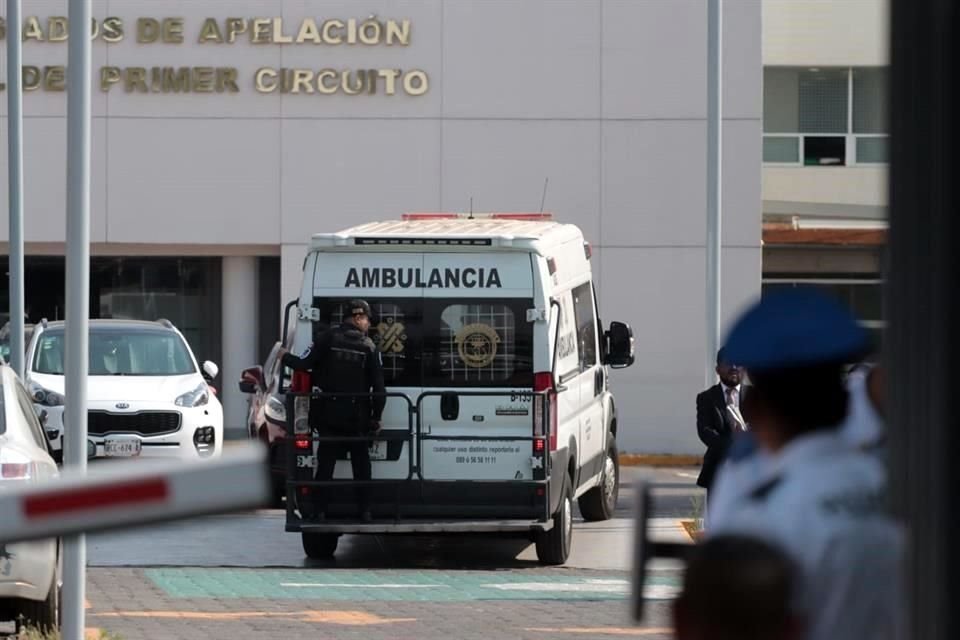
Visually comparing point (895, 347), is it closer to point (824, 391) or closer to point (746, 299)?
point (824, 391)

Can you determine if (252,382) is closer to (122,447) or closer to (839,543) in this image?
(122,447)

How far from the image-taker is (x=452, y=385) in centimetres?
1429

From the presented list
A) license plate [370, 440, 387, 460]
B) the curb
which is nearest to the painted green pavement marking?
license plate [370, 440, 387, 460]

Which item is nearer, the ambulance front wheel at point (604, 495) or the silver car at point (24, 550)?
the silver car at point (24, 550)

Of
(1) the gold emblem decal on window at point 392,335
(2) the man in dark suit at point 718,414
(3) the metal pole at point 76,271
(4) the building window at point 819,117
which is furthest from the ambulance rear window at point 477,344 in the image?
(4) the building window at point 819,117

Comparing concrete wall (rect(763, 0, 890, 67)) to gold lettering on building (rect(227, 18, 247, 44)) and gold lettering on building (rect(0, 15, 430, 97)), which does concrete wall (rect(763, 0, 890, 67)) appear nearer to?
gold lettering on building (rect(0, 15, 430, 97))

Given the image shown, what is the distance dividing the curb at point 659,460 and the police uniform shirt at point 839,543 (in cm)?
2449

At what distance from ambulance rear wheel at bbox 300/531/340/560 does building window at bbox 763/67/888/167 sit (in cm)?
2263

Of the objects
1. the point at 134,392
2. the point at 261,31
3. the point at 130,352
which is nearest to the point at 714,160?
the point at 134,392

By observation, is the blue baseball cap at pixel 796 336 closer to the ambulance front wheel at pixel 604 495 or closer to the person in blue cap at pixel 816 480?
the person in blue cap at pixel 816 480

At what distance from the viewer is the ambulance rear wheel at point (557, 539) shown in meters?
14.3

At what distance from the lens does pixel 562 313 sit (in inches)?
575

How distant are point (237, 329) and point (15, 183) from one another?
415 inches

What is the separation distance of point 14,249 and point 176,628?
25.6 feet
